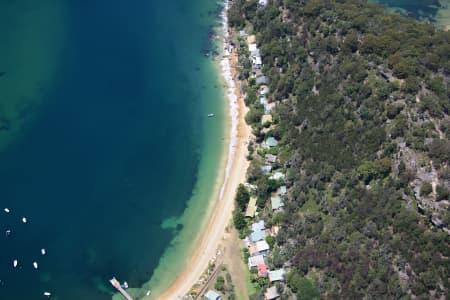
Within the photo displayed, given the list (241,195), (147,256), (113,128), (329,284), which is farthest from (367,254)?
(113,128)

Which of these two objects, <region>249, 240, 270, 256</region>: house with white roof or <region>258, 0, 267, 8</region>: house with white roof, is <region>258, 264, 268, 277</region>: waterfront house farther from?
<region>258, 0, 267, 8</region>: house with white roof

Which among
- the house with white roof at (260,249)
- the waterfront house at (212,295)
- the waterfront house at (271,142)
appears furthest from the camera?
the waterfront house at (271,142)

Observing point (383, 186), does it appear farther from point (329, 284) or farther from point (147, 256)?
point (147, 256)

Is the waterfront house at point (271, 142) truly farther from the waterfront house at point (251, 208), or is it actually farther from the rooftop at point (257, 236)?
the rooftop at point (257, 236)

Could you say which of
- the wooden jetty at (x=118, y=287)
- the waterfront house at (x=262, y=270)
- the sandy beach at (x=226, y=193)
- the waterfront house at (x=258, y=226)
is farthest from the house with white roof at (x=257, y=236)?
the wooden jetty at (x=118, y=287)

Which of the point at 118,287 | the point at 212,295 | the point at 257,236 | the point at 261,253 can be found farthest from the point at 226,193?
the point at 118,287

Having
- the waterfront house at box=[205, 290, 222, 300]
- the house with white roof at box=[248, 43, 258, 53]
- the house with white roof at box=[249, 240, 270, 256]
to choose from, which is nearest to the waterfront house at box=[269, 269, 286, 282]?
the house with white roof at box=[249, 240, 270, 256]
